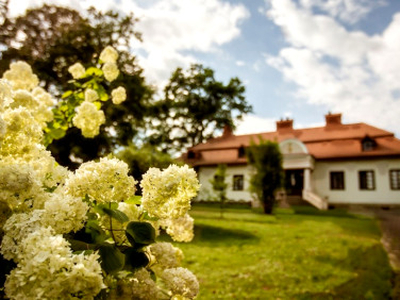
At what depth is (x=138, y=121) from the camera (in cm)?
2239

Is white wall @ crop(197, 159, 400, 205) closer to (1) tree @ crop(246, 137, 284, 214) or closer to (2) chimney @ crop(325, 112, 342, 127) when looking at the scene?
(1) tree @ crop(246, 137, 284, 214)

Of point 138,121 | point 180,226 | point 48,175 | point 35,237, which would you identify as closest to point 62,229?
point 35,237

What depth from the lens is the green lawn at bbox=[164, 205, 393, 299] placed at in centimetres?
525

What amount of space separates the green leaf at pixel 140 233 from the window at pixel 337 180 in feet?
84.6

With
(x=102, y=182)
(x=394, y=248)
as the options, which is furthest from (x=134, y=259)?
(x=394, y=248)

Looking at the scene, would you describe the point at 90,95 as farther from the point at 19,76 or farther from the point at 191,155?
the point at 191,155

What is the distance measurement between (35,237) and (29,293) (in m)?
0.15

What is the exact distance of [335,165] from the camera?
80.8 ft

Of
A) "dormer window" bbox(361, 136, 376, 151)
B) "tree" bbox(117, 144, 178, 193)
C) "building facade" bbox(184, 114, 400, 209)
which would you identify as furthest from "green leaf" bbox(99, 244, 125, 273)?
"dormer window" bbox(361, 136, 376, 151)

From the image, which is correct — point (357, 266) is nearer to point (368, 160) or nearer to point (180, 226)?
point (180, 226)

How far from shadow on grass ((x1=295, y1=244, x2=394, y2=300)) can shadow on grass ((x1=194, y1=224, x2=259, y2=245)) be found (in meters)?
2.91

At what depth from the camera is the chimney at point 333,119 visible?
27141mm

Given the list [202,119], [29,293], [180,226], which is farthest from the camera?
[202,119]

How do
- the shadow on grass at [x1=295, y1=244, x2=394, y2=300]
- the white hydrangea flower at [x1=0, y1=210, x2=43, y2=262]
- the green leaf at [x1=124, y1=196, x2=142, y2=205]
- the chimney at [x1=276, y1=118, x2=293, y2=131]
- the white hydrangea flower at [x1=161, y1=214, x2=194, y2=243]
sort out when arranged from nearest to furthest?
the white hydrangea flower at [x1=0, y1=210, x2=43, y2=262] → the green leaf at [x1=124, y1=196, x2=142, y2=205] → the white hydrangea flower at [x1=161, y1=214, x2=194, y2=243] → the shadow on grass at [x1=295, y1=244, x2=394, y2=300] → the chimney at [x1=276, y1=118, x2=293, y2=131]
